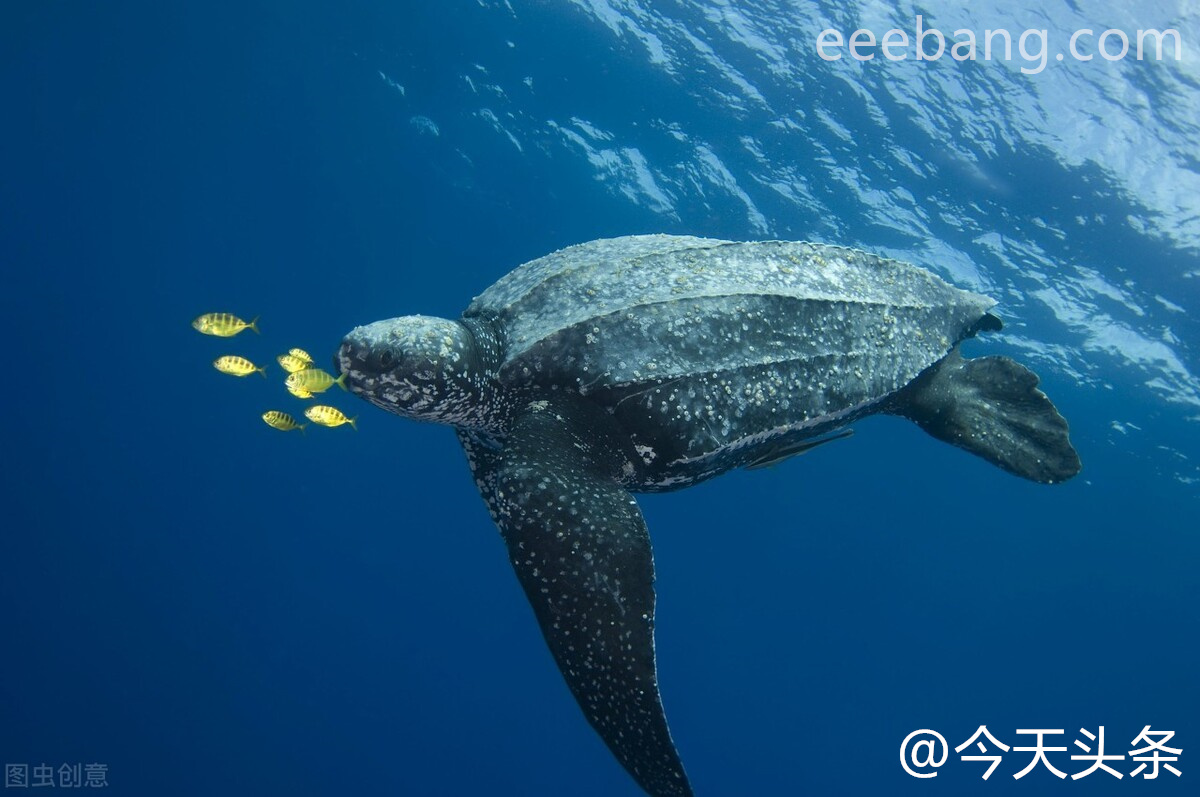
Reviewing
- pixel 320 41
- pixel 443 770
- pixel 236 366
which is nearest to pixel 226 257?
pixel 320 41

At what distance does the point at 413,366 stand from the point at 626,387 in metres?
1.00

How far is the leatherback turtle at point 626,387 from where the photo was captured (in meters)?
2.41

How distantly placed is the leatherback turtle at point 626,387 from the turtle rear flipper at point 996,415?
0.59 meters

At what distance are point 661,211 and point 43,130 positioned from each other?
26141 millimetres

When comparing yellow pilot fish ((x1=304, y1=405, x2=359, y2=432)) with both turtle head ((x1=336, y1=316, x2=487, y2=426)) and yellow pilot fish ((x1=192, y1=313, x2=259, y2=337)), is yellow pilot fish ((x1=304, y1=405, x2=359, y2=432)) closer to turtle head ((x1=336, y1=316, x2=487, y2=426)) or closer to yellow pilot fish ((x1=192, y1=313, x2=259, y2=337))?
yellow pilot fish ((x1=192, y1=313, x2=259, y2=337))

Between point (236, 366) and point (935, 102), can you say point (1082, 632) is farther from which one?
point (236, 366)

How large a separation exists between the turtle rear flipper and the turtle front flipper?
243 cm

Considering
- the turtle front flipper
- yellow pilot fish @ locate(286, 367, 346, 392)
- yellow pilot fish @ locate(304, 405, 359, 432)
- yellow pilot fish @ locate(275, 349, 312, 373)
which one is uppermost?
the turtle front flipper

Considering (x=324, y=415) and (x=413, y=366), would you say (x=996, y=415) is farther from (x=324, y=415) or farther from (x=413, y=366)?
(x=324, y=415)

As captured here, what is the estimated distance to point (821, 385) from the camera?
323cm

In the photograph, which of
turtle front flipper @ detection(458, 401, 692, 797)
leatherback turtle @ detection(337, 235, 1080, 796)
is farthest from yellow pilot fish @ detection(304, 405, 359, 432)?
turtle front flipper @ detection(458, 401, 692, 797)

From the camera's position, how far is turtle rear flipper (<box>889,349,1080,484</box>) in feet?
13.7

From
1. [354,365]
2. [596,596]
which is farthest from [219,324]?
[596,596]

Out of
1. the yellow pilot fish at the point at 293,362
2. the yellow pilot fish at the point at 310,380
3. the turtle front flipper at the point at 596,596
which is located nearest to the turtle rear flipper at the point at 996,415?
the turtle front flipper at the point at 596,596
